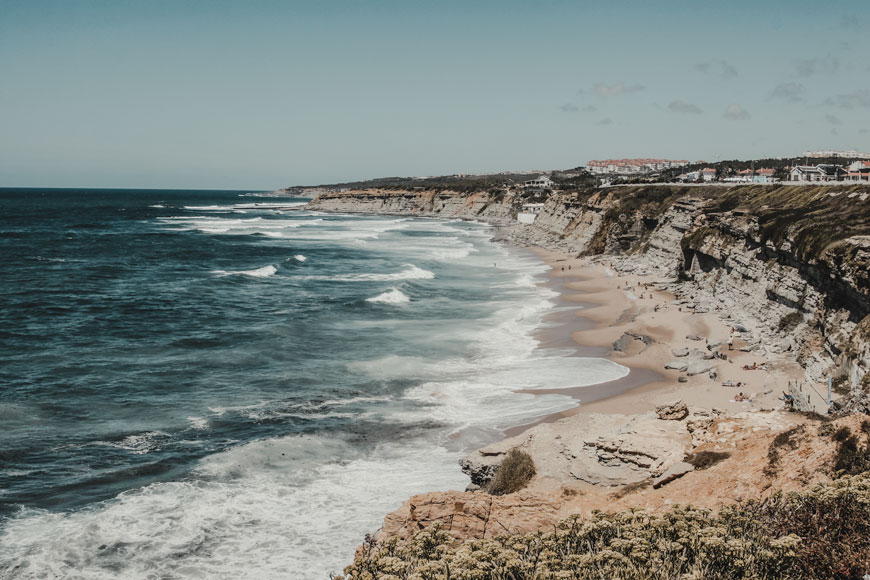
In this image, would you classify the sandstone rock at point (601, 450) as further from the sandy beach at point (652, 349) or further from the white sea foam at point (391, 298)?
the white sea foam at point (391, 298)

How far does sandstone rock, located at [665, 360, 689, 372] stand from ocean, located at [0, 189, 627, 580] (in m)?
2.66

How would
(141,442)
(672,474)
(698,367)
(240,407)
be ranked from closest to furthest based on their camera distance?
1. (672,474)
2. (141,442)
3. (240,407)
4. (698,367)

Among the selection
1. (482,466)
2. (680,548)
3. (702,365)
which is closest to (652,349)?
(702,365)

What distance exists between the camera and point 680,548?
9.05 meters

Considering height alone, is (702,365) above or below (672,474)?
below

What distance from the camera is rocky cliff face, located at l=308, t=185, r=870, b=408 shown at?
998 inches

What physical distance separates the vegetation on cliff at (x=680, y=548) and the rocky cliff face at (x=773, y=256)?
9842 millimetres

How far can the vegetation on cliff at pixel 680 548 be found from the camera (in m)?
8.65

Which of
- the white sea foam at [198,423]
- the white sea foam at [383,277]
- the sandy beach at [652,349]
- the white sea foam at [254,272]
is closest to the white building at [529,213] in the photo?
the white sea foam at [383,277]

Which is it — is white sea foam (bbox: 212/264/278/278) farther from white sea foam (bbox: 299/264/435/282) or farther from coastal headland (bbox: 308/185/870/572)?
coastal headland (bbox: 308/185/870/572)

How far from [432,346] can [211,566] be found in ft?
68.3

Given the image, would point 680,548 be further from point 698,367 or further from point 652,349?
point 652,349

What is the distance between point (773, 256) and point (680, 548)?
32.2m

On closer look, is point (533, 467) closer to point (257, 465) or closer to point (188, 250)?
point (257, 465)
